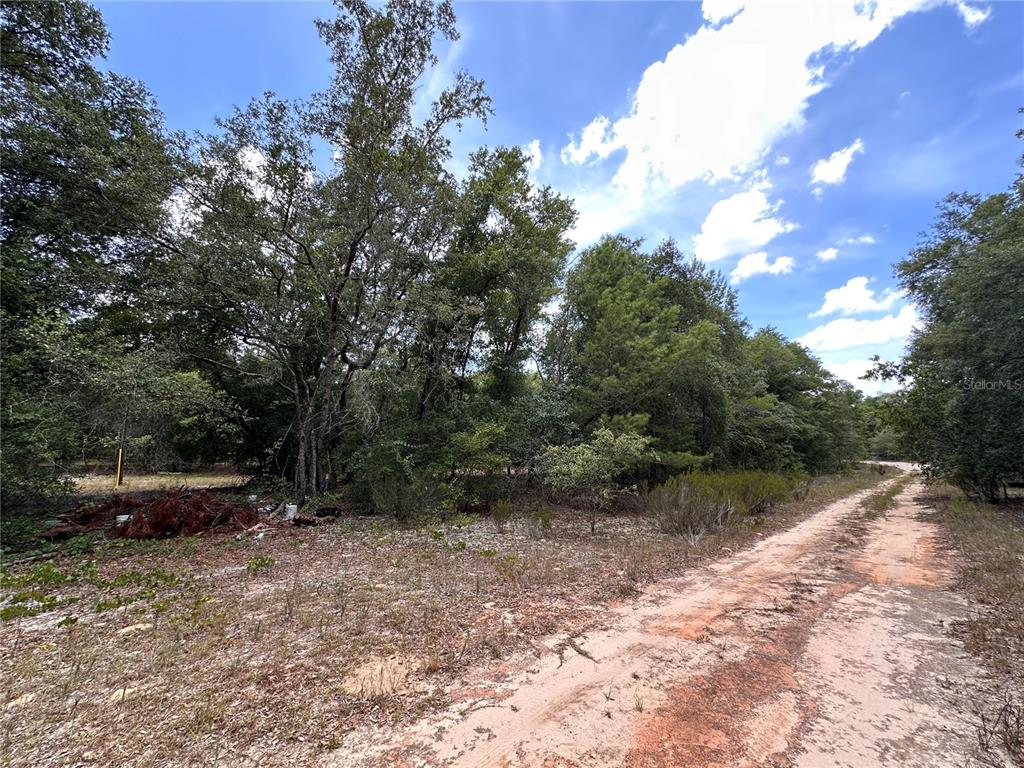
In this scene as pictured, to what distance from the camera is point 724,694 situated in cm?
267

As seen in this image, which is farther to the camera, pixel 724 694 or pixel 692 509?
pixel 692 509

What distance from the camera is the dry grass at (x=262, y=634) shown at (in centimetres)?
233

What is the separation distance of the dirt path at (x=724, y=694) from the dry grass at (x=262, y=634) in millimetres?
338

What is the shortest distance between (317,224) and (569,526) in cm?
901

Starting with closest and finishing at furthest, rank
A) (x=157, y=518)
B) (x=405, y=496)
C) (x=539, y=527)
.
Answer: (x=157, y=518) < (x=539, y=527) < (x=405, y=496)

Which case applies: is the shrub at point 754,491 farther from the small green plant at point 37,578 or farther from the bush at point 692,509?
the small green plant at point 37,578

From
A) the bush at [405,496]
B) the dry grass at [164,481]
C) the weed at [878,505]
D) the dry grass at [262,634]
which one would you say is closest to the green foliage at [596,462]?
the dry grass at [262,634]

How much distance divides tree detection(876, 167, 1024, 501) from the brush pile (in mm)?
16151

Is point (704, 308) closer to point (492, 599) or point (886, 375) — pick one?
point (886, 375)

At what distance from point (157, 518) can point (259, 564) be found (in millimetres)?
3437

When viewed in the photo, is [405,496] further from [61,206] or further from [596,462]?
[61,206]

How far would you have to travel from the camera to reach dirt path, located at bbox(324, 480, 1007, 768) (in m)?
2.18

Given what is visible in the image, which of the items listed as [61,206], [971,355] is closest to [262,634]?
[61,206]

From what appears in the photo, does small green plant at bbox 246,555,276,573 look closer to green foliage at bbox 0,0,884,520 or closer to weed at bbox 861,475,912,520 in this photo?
green foliage at bbox 0,0,884,520
